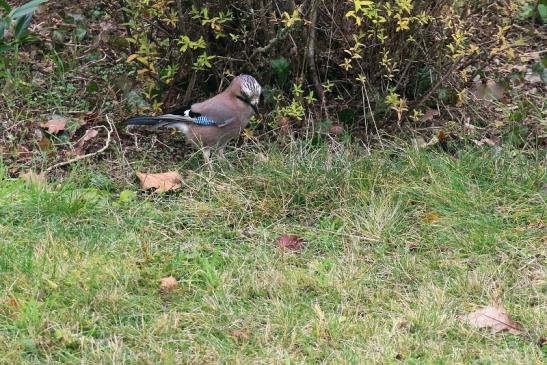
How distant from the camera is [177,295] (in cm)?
404

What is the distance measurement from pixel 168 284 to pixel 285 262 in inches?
22.8

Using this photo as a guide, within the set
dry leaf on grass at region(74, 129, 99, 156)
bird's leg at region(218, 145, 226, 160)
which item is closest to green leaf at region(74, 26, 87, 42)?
dry leaf on grass at region(74, 129, 99, 156)

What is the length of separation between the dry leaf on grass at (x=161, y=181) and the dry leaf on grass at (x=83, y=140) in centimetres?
57

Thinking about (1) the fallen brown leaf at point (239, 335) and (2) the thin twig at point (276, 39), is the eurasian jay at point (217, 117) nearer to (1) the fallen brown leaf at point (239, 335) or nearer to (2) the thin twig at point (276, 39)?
(2) the thin twig at point (276, 39)

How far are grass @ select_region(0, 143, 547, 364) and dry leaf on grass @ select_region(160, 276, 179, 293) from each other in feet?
0.12

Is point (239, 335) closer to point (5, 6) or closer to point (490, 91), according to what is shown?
point (5, 6)

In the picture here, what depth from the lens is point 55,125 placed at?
5840mm

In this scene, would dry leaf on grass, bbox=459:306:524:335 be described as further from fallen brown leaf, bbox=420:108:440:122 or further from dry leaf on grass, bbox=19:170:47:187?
dry leaf on grass, bbox=19:170:47:187

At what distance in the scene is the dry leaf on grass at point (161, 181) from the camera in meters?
5.10

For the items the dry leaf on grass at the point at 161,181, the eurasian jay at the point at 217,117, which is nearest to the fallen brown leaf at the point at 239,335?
the dry leaf on grass at the point at 161,181

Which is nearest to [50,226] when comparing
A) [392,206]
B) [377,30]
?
[392,206]

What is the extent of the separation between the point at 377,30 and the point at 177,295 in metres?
2.23

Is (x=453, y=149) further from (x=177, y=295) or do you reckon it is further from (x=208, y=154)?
(x=177, y=295)

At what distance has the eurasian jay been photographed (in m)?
5.48
